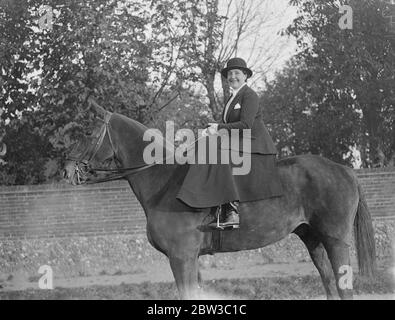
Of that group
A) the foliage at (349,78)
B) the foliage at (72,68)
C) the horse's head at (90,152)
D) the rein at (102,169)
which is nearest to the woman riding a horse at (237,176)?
the rein at (102,169)

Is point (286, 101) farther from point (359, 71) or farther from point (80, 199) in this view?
point (80, 199)

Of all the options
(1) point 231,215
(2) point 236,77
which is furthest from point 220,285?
(2) point 236,77

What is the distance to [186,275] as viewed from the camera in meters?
Result: 7.02

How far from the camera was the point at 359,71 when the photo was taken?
14.0m

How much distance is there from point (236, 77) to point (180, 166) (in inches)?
51.0

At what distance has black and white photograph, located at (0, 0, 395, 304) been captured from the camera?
7.45 m

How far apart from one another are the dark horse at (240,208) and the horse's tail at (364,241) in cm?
1

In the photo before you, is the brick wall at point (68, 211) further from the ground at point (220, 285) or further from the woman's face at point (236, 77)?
the woman's face at point (236, 77)

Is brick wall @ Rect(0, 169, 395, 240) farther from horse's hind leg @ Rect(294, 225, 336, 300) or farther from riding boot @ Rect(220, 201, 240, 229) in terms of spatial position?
riding boot @ Rect(220, 201, 240, 229)

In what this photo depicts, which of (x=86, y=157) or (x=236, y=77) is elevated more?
(x=236, y=77)

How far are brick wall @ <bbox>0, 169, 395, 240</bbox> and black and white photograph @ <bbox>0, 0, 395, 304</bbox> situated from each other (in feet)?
0.09

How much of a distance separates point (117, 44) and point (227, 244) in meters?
6.34

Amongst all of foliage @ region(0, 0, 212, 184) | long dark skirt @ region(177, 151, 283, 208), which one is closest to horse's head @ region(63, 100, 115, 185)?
long dark skirt @ region(177, 151, 283, 208)

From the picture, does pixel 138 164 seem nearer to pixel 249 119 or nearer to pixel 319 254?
pixel 249 119
